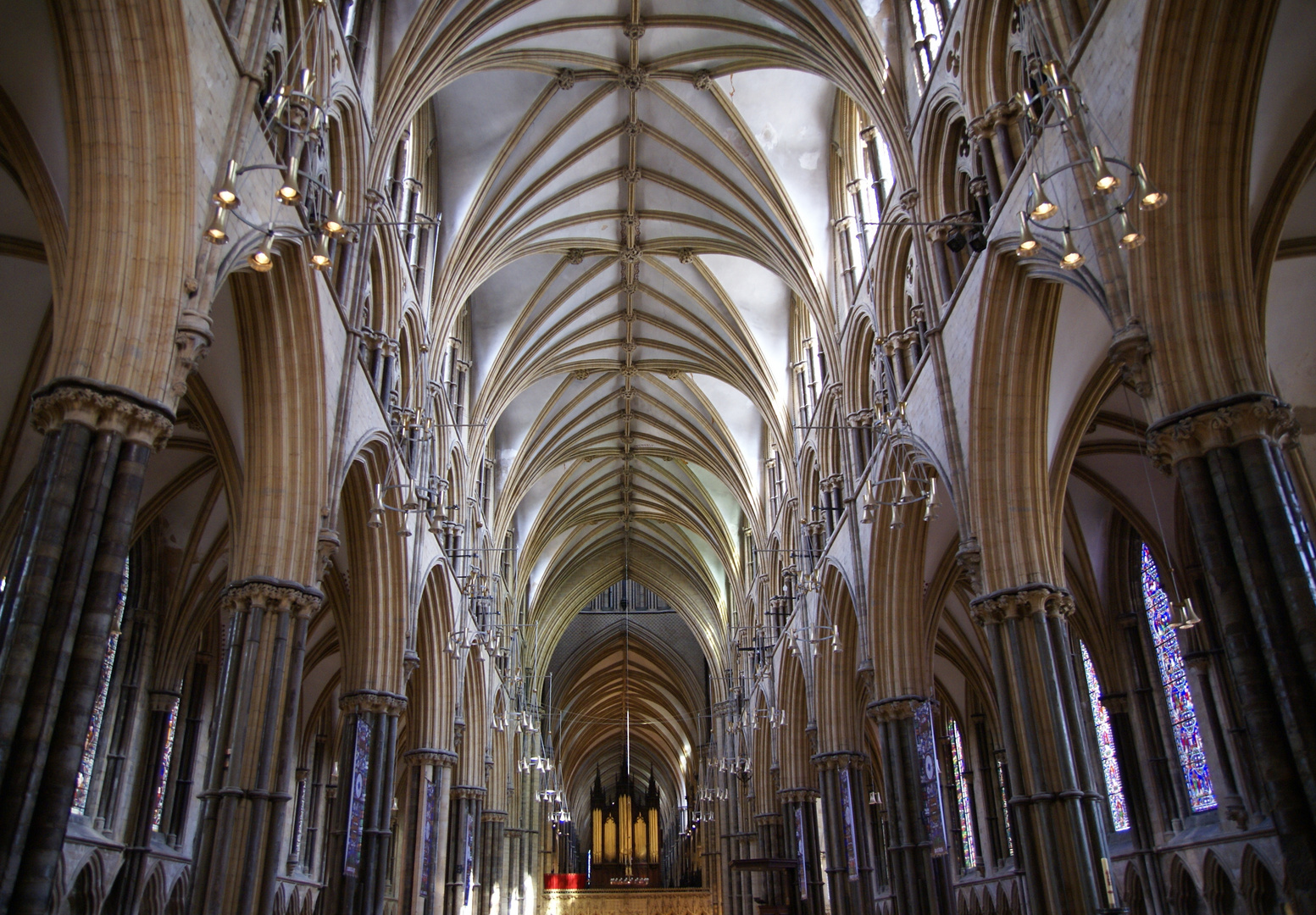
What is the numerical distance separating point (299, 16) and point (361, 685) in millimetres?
9845

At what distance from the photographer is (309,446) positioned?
1273cm

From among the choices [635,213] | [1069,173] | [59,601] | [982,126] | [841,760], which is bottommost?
[59,601]

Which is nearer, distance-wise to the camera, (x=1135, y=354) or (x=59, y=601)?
(x=59, y=601)

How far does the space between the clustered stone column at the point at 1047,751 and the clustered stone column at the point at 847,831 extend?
906cm

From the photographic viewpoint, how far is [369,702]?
52.9ft

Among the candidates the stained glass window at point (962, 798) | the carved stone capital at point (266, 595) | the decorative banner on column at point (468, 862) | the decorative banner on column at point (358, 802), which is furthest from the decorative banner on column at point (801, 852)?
the carved stone capital at point (266, 595)

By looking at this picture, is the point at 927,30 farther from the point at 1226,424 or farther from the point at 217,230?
the point at 217,230

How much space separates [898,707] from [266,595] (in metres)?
10.5

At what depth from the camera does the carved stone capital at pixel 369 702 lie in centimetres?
1608

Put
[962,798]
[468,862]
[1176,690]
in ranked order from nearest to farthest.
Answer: [1176,690]
[468,862]
[962,798]

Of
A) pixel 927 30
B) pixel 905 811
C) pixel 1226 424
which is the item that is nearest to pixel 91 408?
pixel 1226 424

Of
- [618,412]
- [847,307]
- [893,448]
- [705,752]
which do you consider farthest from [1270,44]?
[705,752]

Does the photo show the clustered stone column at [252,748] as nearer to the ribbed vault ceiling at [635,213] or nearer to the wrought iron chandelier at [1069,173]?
the wrought iron chandelier at [1069,173]

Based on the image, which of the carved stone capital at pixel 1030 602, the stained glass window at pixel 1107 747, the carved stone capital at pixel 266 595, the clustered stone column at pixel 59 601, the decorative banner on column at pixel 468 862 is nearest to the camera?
the clustered stone column at pixel 59 601
